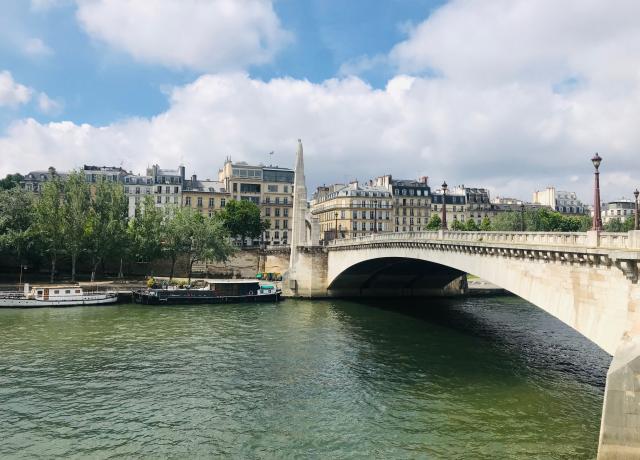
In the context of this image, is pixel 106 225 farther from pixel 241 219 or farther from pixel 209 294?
pixel 241 219

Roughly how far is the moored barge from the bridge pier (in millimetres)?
43738

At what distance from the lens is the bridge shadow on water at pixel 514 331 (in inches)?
1105

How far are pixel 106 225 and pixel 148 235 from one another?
542 cm

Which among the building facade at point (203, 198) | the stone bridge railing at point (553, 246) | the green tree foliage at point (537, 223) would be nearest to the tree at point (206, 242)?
the building facade at point (203, 198)

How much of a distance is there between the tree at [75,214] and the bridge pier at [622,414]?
56.2m

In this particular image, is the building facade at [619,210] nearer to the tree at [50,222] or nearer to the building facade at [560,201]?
the building facade at [560,201]

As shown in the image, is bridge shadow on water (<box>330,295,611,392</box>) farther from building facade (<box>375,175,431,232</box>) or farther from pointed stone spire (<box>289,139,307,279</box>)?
building facade (<box>375,175,431,232</box>)

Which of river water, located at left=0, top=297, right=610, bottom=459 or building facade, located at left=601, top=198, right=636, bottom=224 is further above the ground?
building facade, located at left=601, top=198, right=636, bottom=224

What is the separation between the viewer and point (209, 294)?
54500mm

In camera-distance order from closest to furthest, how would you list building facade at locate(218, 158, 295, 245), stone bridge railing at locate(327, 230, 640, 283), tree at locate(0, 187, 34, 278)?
stone bridge railing at locate(327, 230, 640, 283) → tree at locate(0, 187, 34, 278) → building facade at locate(218, 158, 295, 245)

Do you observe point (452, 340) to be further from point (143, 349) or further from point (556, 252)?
point (143, 349)

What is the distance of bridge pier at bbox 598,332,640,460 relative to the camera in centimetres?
1480

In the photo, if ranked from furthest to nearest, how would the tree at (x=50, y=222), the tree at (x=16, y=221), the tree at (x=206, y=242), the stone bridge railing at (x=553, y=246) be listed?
1. the tree at (x=206, y=242)
2. the tree at (x=50, y=222)
3. the tree at (x=16, y=221)
4. the stone bridge railing at (x=553, y=246)

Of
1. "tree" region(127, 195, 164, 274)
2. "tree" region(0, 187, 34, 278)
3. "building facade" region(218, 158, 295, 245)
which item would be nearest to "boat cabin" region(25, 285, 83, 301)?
"tree" region(0, 187, 34, 278)
